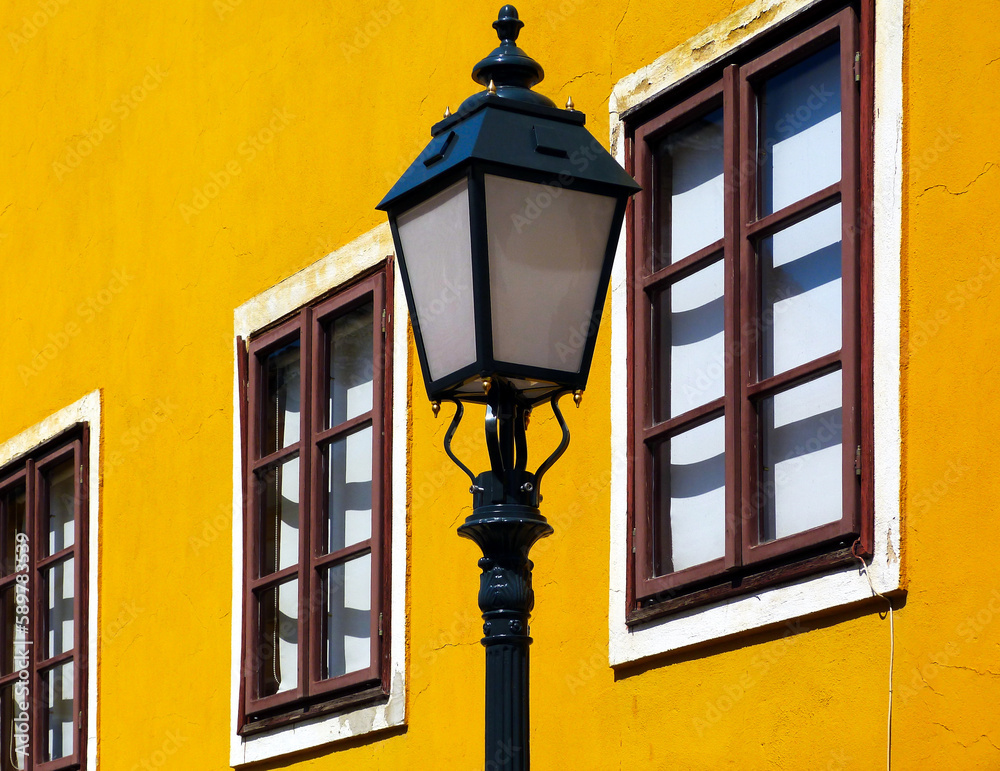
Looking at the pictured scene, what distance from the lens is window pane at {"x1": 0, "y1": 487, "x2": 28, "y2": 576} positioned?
954cm

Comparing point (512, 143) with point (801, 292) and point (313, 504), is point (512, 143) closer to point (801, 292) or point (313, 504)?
point (801, 292)

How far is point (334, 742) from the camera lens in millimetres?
6961

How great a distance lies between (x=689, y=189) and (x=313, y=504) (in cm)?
215

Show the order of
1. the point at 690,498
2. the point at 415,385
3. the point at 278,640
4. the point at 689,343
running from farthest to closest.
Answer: the point at 278,640 < the point at 415,385 < the point at 689,343 < the point at 690,498

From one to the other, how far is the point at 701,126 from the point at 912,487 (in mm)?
1487

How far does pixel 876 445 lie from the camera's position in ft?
16.2

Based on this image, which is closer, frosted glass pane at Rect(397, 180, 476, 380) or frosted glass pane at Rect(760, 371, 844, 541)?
frosted glass pane at Rect(397, 180, 476, 380)

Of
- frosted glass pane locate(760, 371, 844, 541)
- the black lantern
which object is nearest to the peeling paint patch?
frosted glass pane locate(760, 371, 844, 541)

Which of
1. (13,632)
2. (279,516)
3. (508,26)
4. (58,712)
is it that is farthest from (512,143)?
(13,632)

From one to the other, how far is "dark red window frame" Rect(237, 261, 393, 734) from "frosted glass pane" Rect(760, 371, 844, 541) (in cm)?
191

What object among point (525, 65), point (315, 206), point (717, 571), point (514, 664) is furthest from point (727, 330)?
point (315, 206)

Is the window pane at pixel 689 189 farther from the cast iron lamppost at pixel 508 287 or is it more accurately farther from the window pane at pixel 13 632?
the window pane at pixel 13 632

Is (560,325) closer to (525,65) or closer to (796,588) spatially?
(525,65)

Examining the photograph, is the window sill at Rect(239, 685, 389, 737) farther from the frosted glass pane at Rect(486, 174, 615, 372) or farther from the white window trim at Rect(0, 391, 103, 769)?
the frosted glass pane at Rect(486, 174, 615, 372)
